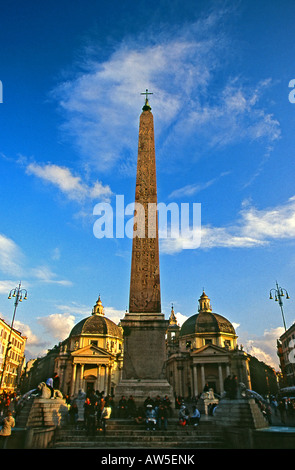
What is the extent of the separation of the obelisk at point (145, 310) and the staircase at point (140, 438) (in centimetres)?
185

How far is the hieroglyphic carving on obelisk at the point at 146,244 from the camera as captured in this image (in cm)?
1255

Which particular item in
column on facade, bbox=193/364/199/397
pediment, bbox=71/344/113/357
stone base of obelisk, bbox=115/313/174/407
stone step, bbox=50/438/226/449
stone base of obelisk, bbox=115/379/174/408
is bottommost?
stone step, bbox=50/438/226/449

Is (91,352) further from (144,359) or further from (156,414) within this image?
(156,414)

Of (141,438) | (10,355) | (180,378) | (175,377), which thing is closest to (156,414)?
(141,438)

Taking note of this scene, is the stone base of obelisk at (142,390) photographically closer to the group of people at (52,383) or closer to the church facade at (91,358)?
the group of people at (52,383)

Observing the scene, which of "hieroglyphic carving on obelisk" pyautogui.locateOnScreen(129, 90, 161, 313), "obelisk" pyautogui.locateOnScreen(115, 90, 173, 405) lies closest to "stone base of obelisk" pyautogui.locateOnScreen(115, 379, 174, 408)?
"obelisk" pyautogui.locateOnScreen(115, 90, 173, 405)

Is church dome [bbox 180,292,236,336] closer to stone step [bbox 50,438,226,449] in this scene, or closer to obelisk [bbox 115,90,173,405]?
obelisk [bbox 115,90,173,405]

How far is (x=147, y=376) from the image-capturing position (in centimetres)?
1137

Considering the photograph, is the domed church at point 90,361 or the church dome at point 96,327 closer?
the domed church at point 90,361

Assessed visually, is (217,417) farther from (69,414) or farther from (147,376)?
(69,414)

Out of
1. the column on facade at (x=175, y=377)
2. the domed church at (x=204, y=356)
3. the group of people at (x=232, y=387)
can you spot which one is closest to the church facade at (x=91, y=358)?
the column on facade at (x=175, y=377)

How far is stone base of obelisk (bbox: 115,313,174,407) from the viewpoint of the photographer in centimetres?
1093

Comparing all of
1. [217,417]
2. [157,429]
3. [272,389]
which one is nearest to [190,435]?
[157,429]
